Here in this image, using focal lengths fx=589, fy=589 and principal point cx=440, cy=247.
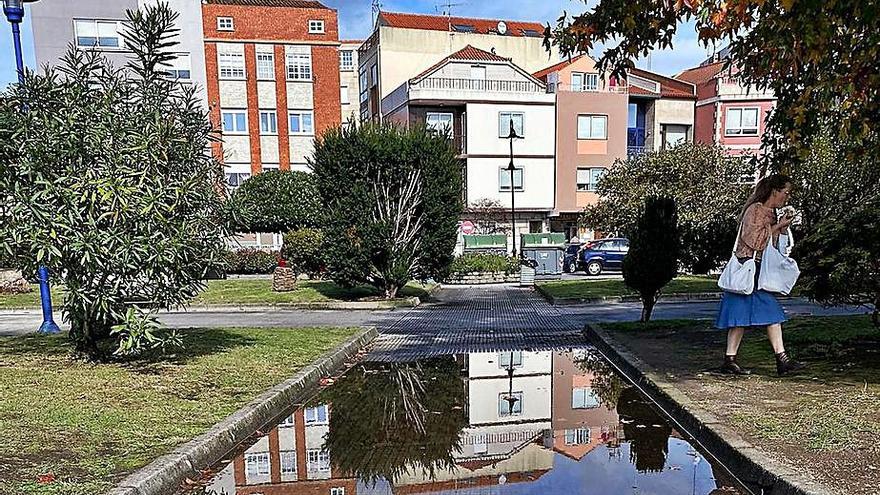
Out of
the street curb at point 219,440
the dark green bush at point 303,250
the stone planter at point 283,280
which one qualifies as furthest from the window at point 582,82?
the street curb at point 219,440

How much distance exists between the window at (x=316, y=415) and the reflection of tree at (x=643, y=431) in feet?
9.31

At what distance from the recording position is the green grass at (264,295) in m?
16.5

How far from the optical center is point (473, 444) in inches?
198

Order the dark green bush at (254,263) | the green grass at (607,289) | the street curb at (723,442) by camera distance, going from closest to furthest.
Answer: the street curb at (723,442)
the green grass at (607,289)
the dark green bush at (254,263)

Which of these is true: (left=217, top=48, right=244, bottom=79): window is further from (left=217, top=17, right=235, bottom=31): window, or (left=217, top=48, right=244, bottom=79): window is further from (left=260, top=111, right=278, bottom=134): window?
(left=260, top=111, right=278, bottom=134): window

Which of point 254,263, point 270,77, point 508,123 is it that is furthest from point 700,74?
point 254,263

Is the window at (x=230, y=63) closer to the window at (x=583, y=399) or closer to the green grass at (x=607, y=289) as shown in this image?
the green grass at (x=607, y=289)

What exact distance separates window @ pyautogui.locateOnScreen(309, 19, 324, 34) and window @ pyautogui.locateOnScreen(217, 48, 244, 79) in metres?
4.72

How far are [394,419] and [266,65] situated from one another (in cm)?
3652

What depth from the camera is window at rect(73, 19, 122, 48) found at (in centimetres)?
3406

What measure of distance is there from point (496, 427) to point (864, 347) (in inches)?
197

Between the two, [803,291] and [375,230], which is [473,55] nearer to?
[375,230]

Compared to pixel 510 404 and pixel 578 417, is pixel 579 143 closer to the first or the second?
pixel 510 404

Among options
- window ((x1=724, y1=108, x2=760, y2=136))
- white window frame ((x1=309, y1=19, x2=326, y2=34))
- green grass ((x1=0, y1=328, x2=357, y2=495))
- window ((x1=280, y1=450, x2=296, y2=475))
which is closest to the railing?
white window frame ((x1=309, y1=19, x2=326, y2=34))
